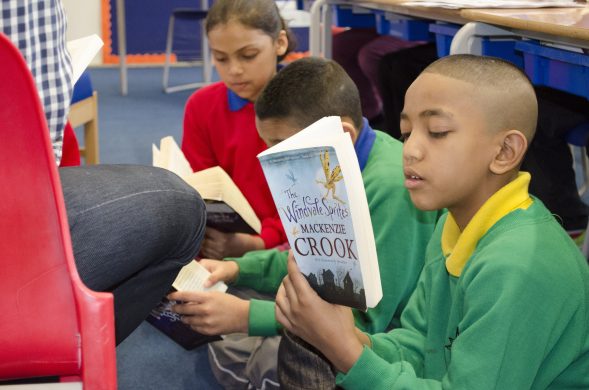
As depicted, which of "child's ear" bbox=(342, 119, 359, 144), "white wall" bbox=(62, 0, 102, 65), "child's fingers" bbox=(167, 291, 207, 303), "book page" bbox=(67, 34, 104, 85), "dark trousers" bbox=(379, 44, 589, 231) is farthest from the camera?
"white wall" bbox=(62, 0, 102, 65)

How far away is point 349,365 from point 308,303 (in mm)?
102

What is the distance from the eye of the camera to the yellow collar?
1.02m

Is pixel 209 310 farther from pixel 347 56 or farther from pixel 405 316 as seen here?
pixel 347 56

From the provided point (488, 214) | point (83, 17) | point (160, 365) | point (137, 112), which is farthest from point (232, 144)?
point (83, 17)

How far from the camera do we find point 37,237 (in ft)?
2.27

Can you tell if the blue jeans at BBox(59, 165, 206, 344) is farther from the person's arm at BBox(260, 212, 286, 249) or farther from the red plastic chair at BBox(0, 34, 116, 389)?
the person's arm at BBox(260, 212, 286, 249)

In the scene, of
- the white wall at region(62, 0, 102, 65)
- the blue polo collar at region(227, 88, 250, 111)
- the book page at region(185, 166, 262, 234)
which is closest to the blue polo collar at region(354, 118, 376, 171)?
the book page at region(185, 166, 262, 234)

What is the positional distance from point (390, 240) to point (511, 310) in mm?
448

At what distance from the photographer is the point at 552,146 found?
2.09 m

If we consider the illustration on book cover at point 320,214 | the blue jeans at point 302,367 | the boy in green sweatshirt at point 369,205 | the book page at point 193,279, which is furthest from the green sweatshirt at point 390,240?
the illustration on book cover at point 320,214

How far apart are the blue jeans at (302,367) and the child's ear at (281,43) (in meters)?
0.99

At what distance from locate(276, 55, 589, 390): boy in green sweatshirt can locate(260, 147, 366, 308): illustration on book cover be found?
106 mm

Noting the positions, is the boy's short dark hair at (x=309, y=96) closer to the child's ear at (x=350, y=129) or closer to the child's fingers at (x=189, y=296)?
the child's ear at (x=350, y=129)

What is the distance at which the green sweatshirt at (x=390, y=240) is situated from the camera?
1.34 metres
